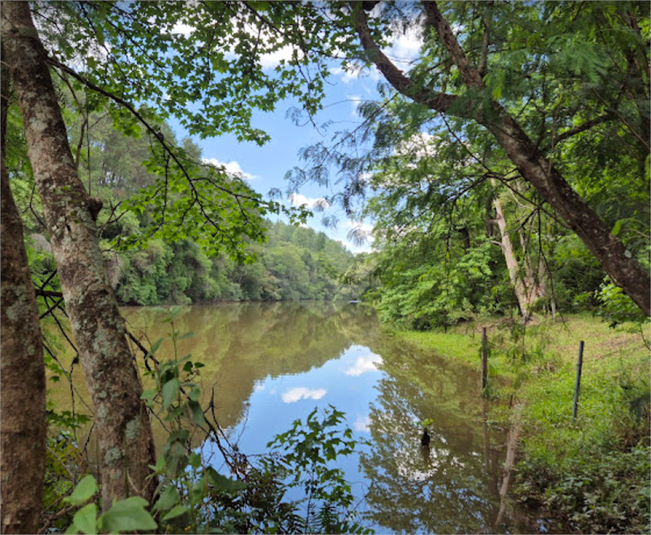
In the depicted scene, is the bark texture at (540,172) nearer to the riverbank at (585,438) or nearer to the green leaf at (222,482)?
the riverbank at (585,438)

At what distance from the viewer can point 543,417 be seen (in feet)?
18.8

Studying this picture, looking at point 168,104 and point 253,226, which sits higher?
point 168,104

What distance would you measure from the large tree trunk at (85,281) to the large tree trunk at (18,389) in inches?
6.0

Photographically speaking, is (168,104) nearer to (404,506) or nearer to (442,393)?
(404,506)

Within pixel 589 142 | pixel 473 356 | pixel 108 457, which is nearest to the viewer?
pixel 108 457

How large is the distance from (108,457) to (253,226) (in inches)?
128

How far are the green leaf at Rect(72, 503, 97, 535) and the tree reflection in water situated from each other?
385 cm

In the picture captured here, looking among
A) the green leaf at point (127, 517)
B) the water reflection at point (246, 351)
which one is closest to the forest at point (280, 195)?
the green leaf at point (127, 517)

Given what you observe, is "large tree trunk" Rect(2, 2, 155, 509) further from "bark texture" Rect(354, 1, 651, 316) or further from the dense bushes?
the dense bushes

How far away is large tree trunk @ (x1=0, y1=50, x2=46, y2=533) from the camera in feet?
4.02

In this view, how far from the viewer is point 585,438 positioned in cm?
440

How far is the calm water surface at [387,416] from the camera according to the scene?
4008mm

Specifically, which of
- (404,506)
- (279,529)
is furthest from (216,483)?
(404,506)

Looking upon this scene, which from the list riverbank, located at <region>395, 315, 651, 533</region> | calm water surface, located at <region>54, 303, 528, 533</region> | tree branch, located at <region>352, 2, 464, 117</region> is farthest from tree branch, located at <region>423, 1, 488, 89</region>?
calm water surface, located at <region>54, 303, 528, 533</region>
